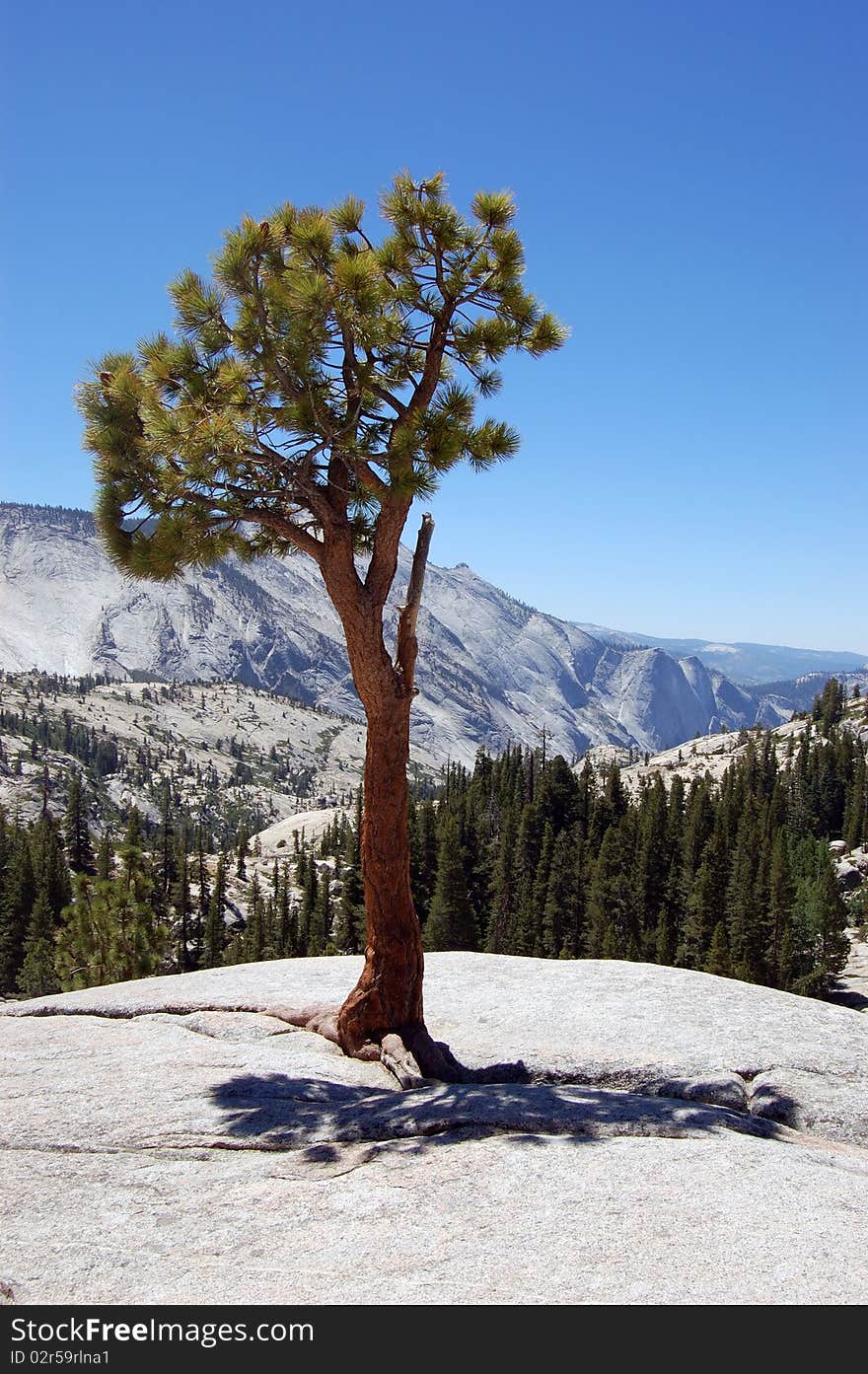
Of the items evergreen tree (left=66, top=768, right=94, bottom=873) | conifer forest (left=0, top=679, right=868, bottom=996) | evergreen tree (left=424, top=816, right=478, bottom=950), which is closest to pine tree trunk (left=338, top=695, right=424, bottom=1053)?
conifer forest (left=0, top=679, right=868, bottom=996)

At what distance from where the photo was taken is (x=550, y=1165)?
882 centimetres

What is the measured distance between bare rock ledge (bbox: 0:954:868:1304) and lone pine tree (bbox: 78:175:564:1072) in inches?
94.7

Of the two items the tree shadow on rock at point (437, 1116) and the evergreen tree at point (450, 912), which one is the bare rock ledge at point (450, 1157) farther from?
the evergreen tree at point (450, 912)

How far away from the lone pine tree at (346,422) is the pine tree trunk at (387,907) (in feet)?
0.09

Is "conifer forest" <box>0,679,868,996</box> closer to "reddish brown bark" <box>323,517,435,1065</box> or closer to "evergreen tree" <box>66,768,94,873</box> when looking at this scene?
"evergreen tree" <box>66,768,94,873</box>

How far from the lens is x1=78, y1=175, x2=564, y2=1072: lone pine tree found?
39.7 ft

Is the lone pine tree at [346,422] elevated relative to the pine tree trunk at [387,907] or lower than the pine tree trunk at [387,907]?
elevated

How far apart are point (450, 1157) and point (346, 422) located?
31.4ft

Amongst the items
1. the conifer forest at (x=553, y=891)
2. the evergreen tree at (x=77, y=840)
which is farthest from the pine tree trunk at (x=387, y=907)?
the evergreen tree at (x=77, y=840)

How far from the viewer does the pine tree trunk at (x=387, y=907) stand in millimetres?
13594

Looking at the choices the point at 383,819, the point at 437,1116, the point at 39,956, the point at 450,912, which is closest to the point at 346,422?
the point at 383,819

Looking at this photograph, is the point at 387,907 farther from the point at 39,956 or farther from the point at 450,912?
the point at 39,956

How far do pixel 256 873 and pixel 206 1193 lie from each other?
147 m
